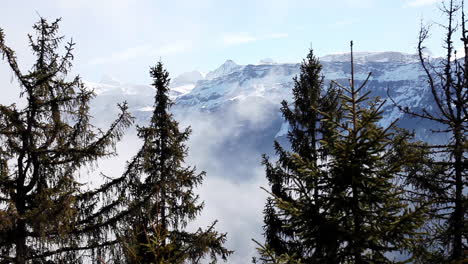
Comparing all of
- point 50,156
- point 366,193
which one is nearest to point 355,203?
point 366,193

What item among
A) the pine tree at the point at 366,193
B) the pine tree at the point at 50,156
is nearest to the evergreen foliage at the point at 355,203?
the pine tree at the point at 366,193

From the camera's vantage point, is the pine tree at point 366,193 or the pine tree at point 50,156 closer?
the pine tree at point 366,193

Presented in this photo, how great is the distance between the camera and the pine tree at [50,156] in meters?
8.19

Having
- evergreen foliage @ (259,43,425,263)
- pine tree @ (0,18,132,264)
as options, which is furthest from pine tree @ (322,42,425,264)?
pine tree @ (0,18,132,264)

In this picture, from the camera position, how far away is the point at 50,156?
8797 mm

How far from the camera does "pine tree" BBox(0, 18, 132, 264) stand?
26.9 feet

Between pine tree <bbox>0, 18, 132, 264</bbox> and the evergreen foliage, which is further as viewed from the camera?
pine tree <bbox>0, 18, 132, 264</bbox>

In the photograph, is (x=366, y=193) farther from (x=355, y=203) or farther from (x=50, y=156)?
(x=50, y=156)

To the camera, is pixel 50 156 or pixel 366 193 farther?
pixel 50 156

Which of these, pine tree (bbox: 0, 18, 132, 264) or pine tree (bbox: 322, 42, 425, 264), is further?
pine tree (bbox: 0, 18, 132, 264)

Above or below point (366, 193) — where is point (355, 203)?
below

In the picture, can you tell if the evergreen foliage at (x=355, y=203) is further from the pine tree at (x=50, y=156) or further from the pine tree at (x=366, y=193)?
→ the pine tree at (x=50, y=156)

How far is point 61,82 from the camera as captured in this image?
9.08 meters

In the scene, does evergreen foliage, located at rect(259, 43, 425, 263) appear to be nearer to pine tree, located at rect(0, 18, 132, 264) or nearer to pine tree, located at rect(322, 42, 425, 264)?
pine tree, located at rect(322, 42, 425, 264)
